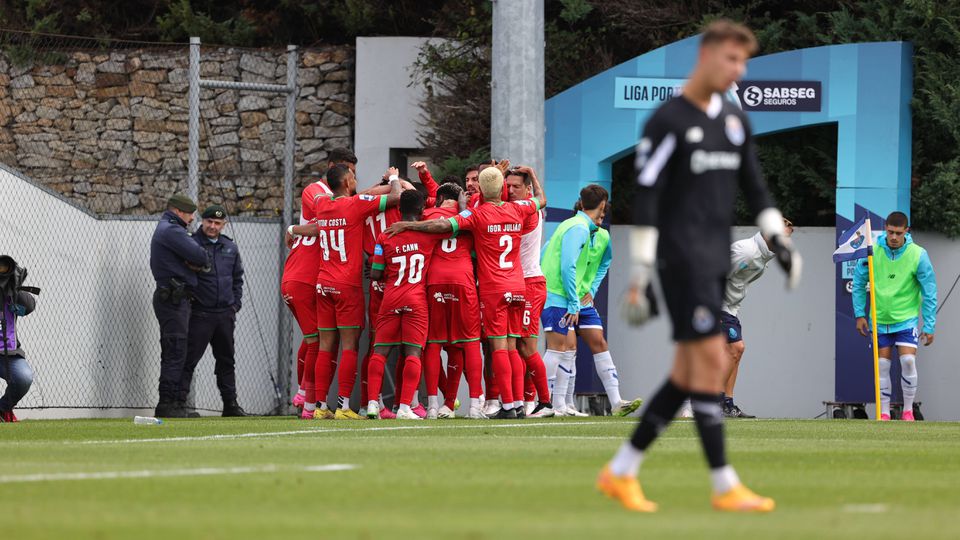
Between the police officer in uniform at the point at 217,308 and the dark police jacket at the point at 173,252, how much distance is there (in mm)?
317

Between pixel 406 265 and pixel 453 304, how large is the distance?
0.64 meters

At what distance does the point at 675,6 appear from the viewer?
21.1 metres

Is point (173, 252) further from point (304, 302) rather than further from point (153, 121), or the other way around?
point (153, 121)

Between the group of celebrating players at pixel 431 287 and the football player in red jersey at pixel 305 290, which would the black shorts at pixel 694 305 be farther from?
the football player in red jersey at pixel 305 290

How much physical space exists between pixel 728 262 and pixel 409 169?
15.7 meters

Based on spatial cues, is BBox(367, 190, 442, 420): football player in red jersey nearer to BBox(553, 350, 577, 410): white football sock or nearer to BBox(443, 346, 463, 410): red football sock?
BBox(443, 346, 463, 410): red football sock

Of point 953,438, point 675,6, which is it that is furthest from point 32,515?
point 675,6

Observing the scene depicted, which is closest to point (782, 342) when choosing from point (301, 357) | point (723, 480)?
point (301, 357)

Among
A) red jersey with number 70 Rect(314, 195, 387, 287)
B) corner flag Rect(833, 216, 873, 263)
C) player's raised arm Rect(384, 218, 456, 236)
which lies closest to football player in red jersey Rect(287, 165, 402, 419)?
red jersey with number 70 Rect(314, 195, 387, 287)

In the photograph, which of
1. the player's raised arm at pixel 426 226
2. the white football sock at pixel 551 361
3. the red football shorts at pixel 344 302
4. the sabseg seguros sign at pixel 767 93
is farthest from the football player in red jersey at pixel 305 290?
the sabseg seguros sign at pixel 767 93

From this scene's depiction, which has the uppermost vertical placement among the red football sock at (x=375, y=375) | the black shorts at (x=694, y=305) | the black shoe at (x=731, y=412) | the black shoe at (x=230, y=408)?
the black shorts at (x=694, y=305)

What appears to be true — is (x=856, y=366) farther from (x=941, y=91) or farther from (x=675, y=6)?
(x=675, y=6)

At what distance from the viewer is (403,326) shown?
15242 mm

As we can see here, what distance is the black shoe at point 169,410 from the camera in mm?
16688
